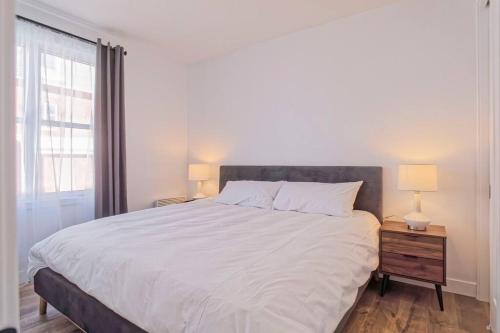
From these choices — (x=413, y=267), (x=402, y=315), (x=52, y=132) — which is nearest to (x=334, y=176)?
(x=413, y=267)

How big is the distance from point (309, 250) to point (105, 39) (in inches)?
132

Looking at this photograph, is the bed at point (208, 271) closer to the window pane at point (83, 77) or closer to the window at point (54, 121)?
the window at point (54, 121)

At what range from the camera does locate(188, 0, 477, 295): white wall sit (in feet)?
7.73

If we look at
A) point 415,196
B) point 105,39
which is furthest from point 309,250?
point 105,39

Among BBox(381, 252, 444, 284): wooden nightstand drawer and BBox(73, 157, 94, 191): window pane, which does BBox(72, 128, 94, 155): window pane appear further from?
BBox(381, 252, 444, 284): wooden nightstand drawer

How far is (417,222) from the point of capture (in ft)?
7.31

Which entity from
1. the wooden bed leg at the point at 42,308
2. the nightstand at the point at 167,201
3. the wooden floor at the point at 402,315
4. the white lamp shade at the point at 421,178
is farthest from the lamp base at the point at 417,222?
the wooden bed leg at the point at 42,308

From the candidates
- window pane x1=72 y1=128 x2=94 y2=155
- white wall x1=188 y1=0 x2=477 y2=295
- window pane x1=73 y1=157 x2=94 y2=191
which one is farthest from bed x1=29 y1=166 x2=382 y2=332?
window pane x1=72 y1=128 x2=94 y2=155

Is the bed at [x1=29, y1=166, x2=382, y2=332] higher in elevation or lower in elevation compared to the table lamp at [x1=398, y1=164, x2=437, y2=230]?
lower

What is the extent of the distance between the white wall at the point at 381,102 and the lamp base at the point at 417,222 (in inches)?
12.9

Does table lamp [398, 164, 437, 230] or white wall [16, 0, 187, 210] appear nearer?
table lamp [398, 164, 437, 230]

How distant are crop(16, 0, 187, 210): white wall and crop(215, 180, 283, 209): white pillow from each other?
1.25m

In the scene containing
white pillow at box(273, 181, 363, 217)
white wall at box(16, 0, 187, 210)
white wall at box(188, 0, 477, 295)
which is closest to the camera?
white wall at box(188, 0, 477, 295)

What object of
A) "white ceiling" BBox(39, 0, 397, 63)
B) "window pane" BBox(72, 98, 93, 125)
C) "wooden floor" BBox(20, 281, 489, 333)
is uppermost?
"white ceiling" BBox(39, 0, 397, 63)
